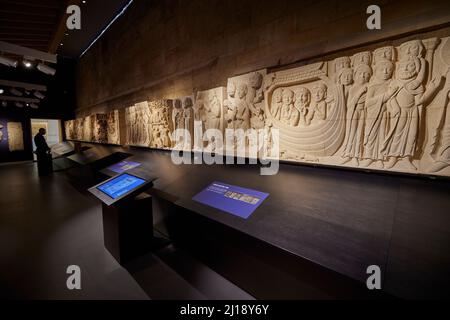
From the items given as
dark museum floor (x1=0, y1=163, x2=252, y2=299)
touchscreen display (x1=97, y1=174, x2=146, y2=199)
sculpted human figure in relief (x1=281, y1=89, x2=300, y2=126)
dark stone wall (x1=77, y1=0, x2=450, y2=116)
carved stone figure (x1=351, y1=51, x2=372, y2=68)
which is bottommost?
dark museum floor (x1=0, y1=163, x2=252, y2=299)

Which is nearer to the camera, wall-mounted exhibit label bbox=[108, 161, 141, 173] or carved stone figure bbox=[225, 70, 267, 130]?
carved stone figure bbox=[225, 70, 267, 130]

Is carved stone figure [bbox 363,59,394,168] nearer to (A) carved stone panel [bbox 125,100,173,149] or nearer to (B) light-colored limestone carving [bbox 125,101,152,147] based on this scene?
(A) carved stone panel [bbox 125,100,173,149]

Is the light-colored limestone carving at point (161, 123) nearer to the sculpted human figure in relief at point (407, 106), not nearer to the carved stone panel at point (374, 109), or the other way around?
the carved stone panel at point (374, 109)

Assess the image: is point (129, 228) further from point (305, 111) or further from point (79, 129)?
point (79, 129)

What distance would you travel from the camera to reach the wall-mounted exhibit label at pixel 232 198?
2.14 m

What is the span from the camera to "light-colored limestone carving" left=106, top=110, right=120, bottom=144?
7481 millimetres

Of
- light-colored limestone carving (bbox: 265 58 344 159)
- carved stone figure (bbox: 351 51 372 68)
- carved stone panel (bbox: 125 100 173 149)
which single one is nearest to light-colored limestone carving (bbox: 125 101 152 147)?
carved stone panel (bbox: 125 100 173 149)

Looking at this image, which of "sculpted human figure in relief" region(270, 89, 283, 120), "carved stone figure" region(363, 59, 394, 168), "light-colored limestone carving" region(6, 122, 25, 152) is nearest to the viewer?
"carved stone figure" region(363, 59, 394, 168)

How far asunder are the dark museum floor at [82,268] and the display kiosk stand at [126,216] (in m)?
0.15

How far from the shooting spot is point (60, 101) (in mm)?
13195

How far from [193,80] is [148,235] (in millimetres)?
3506

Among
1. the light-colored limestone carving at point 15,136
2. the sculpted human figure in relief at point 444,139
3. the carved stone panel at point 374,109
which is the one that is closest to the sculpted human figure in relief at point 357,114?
the carved stone panel at point 374,109

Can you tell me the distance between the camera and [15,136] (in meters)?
11.2

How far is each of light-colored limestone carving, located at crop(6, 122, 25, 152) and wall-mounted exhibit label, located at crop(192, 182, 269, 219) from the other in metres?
14.4
